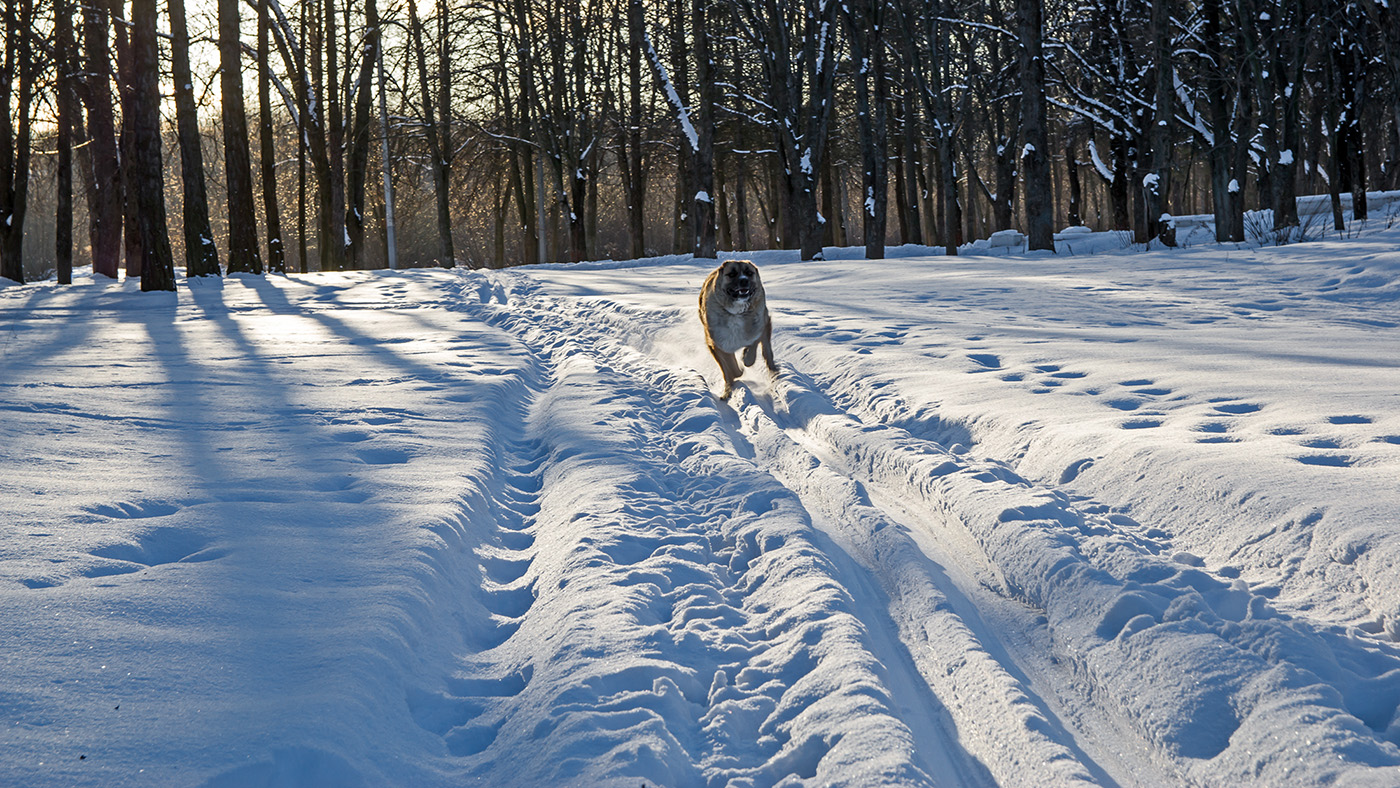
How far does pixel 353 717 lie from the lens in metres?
2.31

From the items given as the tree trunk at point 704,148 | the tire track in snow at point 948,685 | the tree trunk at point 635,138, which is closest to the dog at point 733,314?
the tire track in snow at point 948,685

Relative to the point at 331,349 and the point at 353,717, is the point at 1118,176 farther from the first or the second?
the point at 353,717

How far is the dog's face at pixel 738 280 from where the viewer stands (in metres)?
7.24

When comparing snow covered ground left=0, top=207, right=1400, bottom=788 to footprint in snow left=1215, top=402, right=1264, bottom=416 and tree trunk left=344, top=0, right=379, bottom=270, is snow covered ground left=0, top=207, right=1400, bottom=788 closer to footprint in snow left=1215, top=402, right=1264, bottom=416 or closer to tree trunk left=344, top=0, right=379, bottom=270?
footprint in snow left=1215, top=402, right=1264, bottom=416

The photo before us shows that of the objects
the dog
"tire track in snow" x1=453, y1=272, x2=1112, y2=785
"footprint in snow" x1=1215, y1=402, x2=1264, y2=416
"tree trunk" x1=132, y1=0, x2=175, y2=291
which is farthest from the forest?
"tire track in snow" x1=453, y1=272, x2=1112, y2=785

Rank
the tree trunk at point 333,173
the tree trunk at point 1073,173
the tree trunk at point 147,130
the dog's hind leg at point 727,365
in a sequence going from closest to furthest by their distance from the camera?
the dog's hind leg at point 727,365 < the tree trunk at point 147,130 < the tree trunk at point 333,173 < the tree trunk at point 1073,173

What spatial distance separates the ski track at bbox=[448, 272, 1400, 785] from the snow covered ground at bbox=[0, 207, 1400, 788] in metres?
0.01

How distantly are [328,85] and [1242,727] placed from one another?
1102 inches

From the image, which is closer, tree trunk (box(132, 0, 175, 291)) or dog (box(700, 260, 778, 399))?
Result: dog (box(700, 260, 778, 399))

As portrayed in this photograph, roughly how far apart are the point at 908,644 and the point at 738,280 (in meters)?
4.72

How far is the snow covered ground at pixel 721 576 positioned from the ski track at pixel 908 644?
0.01 meters

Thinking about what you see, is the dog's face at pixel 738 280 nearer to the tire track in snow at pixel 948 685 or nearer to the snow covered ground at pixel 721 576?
the snow covered ground at pixel 721 576

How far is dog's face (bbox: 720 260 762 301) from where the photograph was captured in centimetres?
724

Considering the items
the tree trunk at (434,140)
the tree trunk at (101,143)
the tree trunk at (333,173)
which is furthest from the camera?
the tree trunk at (434,140)
